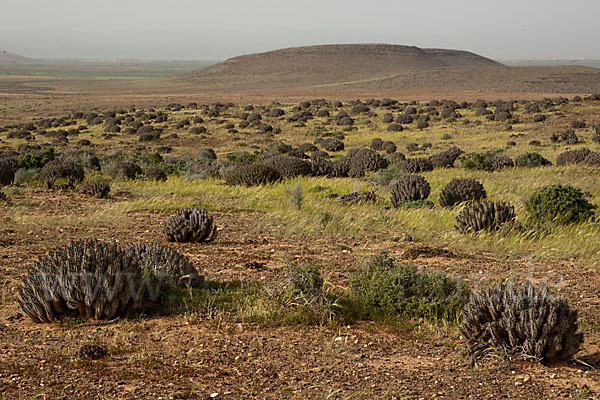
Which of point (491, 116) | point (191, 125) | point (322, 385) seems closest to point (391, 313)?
point (322, 385)

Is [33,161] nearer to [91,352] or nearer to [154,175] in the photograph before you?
[154,175]

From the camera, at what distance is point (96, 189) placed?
11.9m

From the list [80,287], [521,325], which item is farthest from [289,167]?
[521,325]

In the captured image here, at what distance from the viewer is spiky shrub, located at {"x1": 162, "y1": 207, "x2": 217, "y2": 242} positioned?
785 cm

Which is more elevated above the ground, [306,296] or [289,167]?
[306,296]

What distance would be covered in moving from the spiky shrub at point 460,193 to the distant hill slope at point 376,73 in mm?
69544

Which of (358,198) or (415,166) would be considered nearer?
(358,198)

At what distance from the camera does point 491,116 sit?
3650 centimetres

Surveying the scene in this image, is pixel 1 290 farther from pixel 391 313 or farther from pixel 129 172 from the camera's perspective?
pixel 129 172

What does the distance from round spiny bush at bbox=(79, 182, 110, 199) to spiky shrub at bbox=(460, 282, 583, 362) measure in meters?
9.26

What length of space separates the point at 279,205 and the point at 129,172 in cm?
692

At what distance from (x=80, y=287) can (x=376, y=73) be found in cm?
12082

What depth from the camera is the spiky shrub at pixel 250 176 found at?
13797 mm

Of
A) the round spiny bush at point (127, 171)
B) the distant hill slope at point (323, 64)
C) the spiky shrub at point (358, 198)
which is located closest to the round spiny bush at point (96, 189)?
the round spiny bush at point (127, 171)
